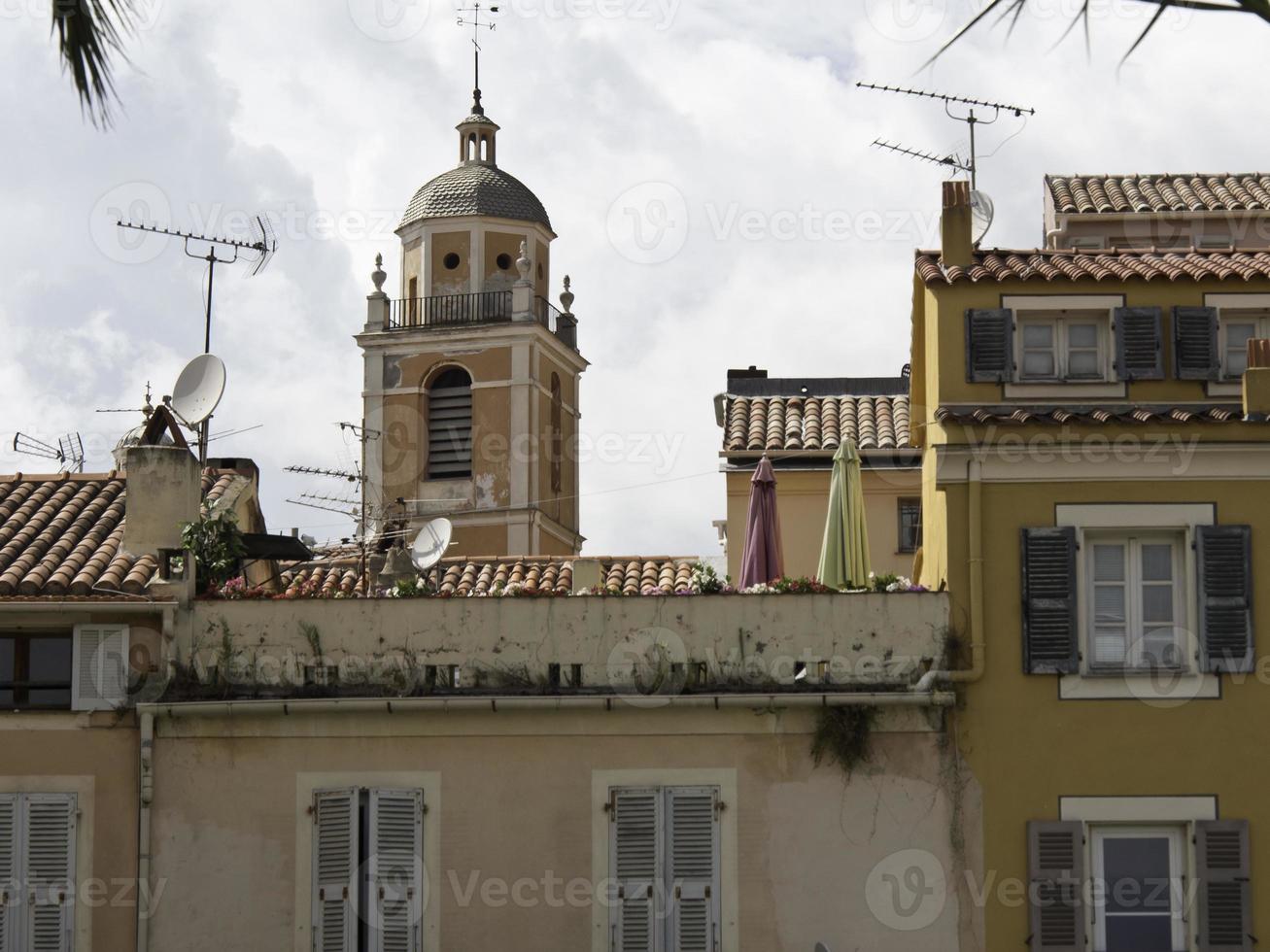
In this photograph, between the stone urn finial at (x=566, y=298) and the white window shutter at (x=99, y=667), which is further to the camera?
the stone urn finial at (x=566, y=298)

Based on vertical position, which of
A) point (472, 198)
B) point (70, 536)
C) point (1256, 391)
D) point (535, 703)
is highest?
point (472, 198)

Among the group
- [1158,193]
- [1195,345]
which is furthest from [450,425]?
[1195,345]

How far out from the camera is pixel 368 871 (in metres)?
21.3

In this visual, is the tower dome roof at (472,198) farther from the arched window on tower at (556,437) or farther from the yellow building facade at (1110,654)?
the yellow building facade at (1110,654)

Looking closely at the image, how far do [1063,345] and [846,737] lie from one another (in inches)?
182

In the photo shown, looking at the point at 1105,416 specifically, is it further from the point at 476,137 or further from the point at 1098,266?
the point at 476,137

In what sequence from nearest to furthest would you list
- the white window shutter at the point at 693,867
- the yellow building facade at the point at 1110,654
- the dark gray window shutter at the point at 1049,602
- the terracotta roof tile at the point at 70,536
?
the yellow building facade at the point at 1110,654
the white window shutter at the point at 693,867
the dark gray window shutter at the point at 1049,602
the terracotta roof tile at the point at 70,536

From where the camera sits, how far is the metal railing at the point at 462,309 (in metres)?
73.0

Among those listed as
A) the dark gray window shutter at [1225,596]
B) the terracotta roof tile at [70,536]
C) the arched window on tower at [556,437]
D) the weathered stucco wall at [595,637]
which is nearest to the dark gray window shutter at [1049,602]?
the weathered stucco wall at [595,637]

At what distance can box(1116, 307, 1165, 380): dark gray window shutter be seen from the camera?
2261 cm

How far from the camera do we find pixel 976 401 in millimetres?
22516

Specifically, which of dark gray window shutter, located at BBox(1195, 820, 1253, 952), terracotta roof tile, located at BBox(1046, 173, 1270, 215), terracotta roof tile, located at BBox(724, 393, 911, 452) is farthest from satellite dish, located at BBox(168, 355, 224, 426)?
terracotta roof tile, located at BBox(1046, 173, 1270, 215)

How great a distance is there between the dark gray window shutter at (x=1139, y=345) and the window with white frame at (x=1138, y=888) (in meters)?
4.44

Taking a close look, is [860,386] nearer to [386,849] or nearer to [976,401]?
[976,401]
